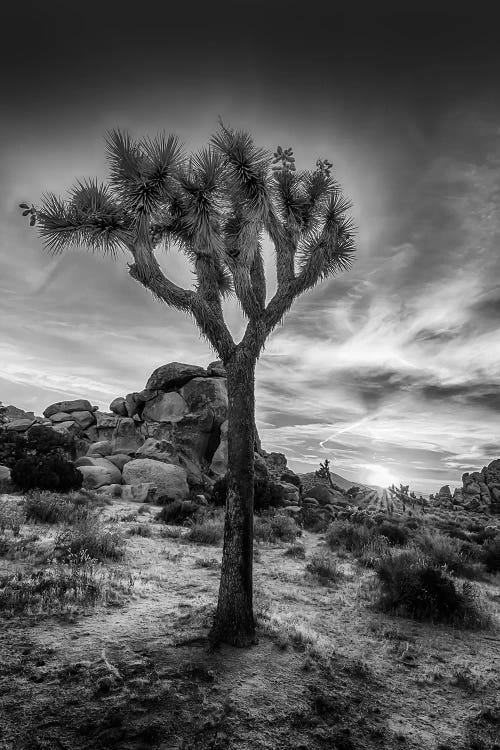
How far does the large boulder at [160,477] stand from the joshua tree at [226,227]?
1451cm

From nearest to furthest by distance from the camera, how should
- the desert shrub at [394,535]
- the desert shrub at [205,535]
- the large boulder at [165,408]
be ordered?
the desert shrub at [205,535] < the desert shrub at [394,535] < the large boulder at [165,408]

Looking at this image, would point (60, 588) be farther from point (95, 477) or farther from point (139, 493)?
point (95, 477)

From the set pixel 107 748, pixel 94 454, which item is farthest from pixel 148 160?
pixel 94 454

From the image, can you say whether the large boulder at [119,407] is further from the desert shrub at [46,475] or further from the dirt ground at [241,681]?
the dirt ground at [241,681]

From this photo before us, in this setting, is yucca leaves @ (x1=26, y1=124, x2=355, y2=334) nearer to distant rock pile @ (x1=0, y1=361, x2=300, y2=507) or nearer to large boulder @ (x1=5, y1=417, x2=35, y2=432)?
distant rock pile @ (x1=0, y1=361, x2=300, y2=507)

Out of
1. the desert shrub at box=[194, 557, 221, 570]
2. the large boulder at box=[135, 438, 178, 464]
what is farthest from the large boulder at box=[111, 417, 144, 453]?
the desert shrub at box=[194, 557, 221, 570]

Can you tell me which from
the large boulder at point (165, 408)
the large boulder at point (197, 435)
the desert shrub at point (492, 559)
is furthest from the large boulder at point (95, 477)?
the desert shrub at point (492, 559)

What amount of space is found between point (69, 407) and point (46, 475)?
15.8m

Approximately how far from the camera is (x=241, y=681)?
4.69m

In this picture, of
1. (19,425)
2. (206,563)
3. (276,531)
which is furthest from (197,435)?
(206,563)

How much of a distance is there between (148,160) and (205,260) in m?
2.60

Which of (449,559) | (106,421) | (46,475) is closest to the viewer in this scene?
(449,559)

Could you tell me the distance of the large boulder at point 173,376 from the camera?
30422 mm

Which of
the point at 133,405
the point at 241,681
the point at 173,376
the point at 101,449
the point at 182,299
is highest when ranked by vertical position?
the point at 173,376
